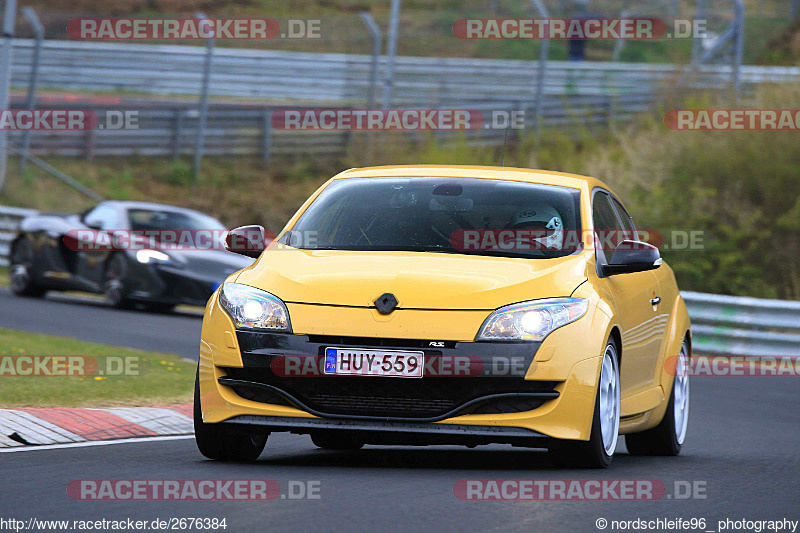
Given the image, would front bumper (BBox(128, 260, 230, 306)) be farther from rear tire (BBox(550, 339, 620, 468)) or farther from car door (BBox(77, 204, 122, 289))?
rear tire (BBox(550, 339, 620, 468))

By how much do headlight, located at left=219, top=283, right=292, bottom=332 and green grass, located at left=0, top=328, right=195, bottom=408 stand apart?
2.95m

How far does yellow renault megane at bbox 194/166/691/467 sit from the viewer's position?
734 cm

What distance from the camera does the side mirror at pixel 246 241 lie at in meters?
8.45

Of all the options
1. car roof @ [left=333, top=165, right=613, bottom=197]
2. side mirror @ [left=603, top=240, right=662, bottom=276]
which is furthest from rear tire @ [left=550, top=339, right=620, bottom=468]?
car roof @ [left=333, top=165, right=613, bottom=197]

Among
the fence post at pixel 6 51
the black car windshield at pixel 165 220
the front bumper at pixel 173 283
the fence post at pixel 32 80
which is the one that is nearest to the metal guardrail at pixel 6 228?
the fence post at pixel 6 51

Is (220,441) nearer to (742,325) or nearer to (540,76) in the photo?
(742,325)

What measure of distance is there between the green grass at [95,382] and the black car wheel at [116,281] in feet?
17.1

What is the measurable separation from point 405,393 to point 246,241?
162 cm

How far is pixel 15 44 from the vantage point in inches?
1251

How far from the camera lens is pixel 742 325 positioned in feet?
63.8

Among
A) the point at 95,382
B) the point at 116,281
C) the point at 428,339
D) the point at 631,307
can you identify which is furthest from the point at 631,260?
the point at 116,281

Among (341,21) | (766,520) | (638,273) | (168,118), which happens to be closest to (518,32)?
(341,21)

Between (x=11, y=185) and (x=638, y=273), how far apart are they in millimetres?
22349

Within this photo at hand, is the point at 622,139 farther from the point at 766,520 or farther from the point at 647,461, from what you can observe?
the point at 766,520
